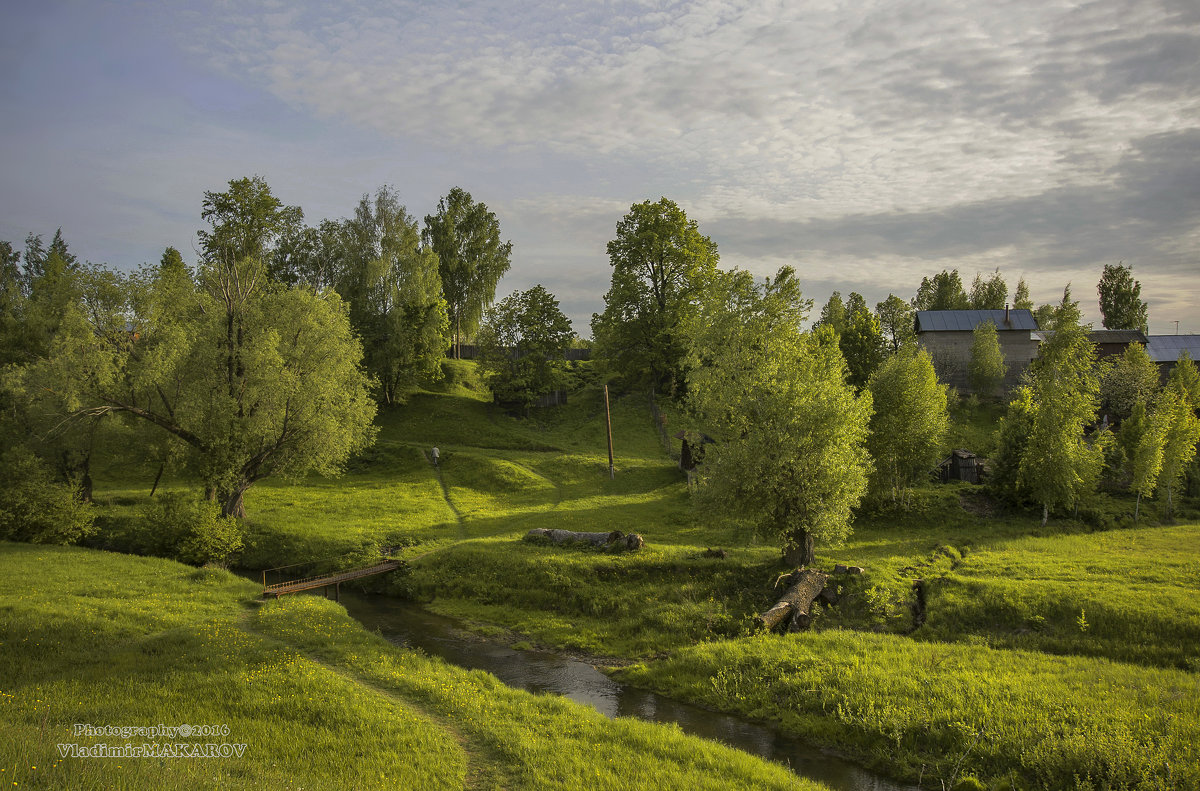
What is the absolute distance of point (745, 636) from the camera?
2338cm

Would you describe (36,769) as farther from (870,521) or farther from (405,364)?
(405,364)

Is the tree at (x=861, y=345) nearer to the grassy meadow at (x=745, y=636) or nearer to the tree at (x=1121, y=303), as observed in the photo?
the grassy meadow at (x=745, y=636)

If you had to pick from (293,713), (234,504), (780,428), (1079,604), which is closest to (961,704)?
(1079,604)

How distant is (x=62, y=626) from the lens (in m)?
21.0

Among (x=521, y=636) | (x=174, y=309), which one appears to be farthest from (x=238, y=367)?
(x=521, y=636)

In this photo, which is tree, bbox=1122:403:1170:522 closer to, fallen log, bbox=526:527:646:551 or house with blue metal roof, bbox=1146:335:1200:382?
fallen log, bbox=526:527:646:551

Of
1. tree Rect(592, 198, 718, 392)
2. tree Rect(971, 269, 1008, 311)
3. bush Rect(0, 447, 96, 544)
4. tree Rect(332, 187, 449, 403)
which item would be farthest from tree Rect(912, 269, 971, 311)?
bush Rect(0, 447, 96, 544)

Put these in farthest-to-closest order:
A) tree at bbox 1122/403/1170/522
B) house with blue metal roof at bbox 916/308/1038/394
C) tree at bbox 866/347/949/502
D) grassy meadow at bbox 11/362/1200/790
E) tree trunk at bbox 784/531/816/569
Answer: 1. house with blue metal roof at bbox 916/308/1038/394
2. tree at bbox 866/347/949/502
3. tree at bbox 1122/403/1170/522
4. tree trunk at bbox 784/531/816/569
5. grassy meadow at bbox 11/362/1200/790

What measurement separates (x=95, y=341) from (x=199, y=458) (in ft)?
26.8

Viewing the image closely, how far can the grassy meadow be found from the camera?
590 inches

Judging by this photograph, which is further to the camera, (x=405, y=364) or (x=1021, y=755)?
(x=405, y=364)

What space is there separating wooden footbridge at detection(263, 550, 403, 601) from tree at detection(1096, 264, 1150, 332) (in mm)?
116873

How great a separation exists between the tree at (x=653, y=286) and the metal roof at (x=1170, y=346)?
6256 centimetres

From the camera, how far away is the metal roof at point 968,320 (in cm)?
7981
